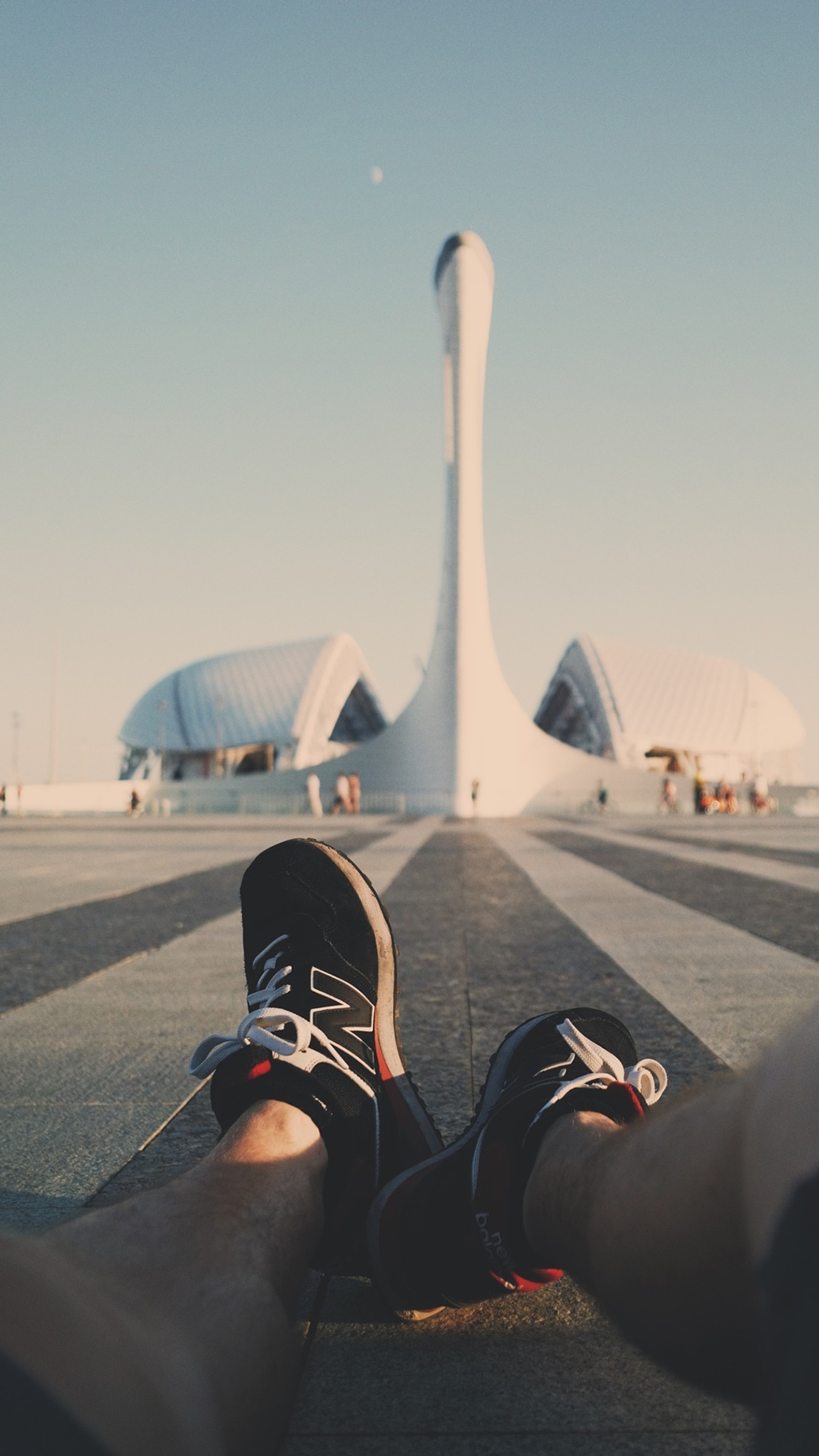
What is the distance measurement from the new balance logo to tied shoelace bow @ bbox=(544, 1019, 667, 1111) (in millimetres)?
257

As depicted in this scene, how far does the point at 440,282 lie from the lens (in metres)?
36.9

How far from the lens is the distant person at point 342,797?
26672mm

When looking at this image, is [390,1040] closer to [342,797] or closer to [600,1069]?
[600,1069]

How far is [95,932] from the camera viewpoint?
382 centimetres

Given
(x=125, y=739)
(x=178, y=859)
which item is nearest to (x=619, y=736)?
(x=125, y=739)

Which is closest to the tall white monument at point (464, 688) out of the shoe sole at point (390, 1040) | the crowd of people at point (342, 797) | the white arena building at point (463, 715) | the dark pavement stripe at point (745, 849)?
the white arena building at point (463, 715)

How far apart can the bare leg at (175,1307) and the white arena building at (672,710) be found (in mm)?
51609

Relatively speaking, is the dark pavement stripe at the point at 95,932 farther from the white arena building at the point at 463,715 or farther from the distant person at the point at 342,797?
the white arena building at the point at 463,715

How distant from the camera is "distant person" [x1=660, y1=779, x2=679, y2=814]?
3066 centimetres

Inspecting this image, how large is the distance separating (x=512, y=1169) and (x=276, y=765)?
54940 mm

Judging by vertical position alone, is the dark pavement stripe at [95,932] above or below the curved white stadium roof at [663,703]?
below

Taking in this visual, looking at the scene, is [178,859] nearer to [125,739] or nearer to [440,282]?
[440,282]

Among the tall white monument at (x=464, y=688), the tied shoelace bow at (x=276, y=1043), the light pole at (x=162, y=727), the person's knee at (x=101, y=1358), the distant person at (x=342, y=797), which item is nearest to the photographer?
the person's knee at (x=101, y=1358)

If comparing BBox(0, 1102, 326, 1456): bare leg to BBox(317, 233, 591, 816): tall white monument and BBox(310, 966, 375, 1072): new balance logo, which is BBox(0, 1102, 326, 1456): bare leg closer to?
BBox(310, 966, 375, 1072): new balance logo
